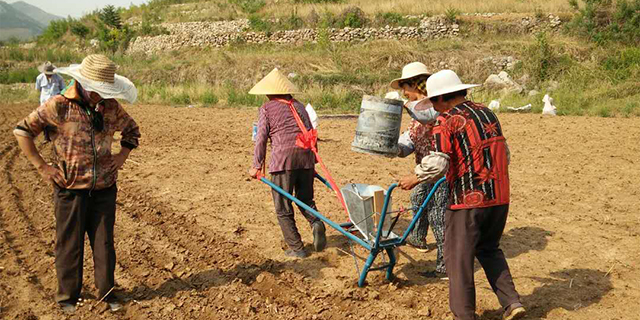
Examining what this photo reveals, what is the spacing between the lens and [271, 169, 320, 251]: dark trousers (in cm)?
536

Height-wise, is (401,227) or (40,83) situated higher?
(40,83)

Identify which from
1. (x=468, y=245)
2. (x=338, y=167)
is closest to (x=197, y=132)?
(x=338, y=167)

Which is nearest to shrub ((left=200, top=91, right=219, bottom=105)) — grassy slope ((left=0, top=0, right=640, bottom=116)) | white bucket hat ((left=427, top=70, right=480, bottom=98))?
grassy slope ((left=0, top=0, right=640, bottom=116))

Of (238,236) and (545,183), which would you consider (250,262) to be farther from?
(545,183)

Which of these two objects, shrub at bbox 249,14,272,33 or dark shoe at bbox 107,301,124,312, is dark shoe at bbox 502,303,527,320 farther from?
shrub at bbox 249,14,272,33

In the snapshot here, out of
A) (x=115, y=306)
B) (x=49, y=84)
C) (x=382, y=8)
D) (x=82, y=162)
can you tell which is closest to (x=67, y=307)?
(x=115, y=306)

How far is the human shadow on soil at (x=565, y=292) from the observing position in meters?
4.36

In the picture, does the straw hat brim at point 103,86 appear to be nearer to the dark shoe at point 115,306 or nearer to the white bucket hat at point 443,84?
the dark shoe at point 115,306

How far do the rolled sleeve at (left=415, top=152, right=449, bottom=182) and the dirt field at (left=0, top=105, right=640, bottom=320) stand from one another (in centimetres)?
123

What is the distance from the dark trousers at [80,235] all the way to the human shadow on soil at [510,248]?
241cm

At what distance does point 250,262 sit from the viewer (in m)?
5.39

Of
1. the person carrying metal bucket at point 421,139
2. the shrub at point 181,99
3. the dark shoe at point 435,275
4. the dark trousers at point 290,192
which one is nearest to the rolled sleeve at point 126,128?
the dark trousers at point 290,192

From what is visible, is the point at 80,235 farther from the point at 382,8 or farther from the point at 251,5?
the point at 251,5

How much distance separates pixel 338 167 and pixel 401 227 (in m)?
2.82
